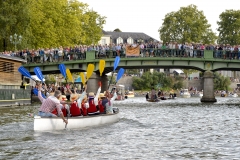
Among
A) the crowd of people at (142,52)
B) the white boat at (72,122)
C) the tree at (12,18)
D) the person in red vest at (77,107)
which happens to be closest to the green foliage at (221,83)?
the tree at (12,18)

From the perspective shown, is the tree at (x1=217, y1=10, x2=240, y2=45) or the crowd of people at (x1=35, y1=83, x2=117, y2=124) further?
the tree at (x1=217, y1=10, x2=240, y2=45)

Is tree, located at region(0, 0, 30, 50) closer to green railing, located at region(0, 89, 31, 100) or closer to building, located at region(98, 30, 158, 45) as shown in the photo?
green railing, located at region(0, 89, 31, 100)

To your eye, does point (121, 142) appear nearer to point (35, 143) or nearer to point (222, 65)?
point (35, 143)

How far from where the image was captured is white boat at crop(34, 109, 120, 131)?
2244 centimetres

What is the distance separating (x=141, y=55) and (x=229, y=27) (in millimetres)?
61070

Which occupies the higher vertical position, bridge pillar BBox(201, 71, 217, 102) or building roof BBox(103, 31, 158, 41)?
building roof BBox(103, 31, 158, 41)

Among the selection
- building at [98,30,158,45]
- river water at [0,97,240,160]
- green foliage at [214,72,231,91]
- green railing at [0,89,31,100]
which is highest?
building at [98,30,158,45]

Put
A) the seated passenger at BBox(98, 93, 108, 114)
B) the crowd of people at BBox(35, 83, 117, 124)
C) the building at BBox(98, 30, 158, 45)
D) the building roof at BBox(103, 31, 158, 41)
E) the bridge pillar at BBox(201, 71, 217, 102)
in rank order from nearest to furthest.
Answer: the crowd of people at BBox(35, 83, 117, 124)
the seated passenger at BBox(98, 93, 108, 114)
the bridge pillar at BBox(201, 71, 217, 102)
the building at BBox(98, 30, 158, 45)
the building roof at BBox(103, 31, 158, 41)

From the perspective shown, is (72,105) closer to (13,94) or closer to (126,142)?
(126,142)

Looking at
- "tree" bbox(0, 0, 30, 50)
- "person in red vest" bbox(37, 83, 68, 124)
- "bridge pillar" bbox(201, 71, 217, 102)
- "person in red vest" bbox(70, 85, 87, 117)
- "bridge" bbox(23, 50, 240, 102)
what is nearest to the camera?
"person in red vest" bbox(37, 83, 68, 124)

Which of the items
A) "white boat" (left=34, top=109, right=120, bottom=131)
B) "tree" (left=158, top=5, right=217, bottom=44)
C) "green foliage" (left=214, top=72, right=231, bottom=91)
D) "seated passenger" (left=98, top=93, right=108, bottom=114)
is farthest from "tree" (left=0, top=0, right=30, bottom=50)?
"green foliage" (left=214, top=72, right=231, bottom=91)

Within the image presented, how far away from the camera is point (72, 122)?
23609 millimetres

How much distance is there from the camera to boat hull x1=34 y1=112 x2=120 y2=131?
73.6 feet

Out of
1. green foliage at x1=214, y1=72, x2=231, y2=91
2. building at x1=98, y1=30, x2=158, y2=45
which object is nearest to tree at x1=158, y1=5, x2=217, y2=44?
green foliage at x1=214, y1=72, x2=231, y2=91
